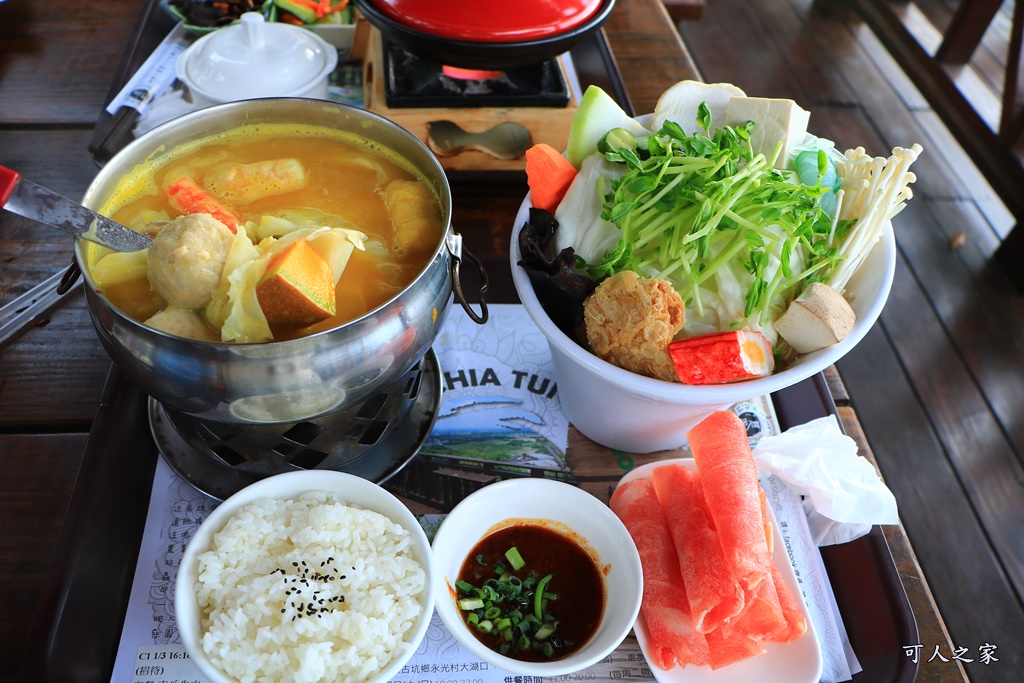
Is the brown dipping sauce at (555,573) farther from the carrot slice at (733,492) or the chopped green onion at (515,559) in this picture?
the carrot slice at (733,492)

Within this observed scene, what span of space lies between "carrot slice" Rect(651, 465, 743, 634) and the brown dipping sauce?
0.17 meters

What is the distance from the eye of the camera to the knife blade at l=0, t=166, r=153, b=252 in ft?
3.65

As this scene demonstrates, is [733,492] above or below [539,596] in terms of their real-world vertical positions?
above

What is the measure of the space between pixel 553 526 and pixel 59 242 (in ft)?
5.02

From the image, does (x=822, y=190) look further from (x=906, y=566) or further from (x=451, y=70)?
(x=451, y=70)

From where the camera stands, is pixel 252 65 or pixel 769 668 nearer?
pixel 769 668

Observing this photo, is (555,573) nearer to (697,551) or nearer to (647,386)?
(697,551)

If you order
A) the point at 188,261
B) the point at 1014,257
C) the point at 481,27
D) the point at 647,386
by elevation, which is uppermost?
the point at 481,27

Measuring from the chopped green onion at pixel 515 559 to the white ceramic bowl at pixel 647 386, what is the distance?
1.17ft

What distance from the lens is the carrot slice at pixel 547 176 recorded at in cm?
155

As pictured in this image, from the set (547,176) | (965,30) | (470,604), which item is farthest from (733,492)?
(965,30)

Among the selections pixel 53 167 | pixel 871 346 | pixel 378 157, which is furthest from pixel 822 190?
pixel 53 167

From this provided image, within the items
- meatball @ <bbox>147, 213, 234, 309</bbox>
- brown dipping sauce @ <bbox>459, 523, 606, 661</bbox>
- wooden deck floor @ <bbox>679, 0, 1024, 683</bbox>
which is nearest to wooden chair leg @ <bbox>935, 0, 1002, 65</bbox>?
wooden deck floor @ <bbox>679, 0, 1024, 683</bbox>

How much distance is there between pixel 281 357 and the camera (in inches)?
43.6
